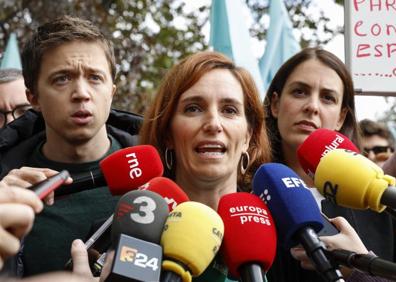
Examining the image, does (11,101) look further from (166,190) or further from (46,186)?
(46,186)

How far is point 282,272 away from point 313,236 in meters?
0.67

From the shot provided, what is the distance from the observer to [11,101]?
3.73 metres

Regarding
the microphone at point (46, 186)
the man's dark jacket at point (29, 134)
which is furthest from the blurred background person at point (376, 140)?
the microphone at point (46, 186)

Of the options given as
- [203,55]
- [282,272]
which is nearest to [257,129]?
[203,55]

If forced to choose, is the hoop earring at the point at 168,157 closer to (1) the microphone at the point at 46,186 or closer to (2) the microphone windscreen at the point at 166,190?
(2) the microphone windscreen at the point at 166,190

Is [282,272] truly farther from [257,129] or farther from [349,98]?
[349,98]

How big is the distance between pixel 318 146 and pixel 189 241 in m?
0.69

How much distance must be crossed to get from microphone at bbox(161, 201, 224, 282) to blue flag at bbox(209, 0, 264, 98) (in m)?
2.85

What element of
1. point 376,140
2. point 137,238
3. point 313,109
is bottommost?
point 376,140

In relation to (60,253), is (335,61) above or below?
above

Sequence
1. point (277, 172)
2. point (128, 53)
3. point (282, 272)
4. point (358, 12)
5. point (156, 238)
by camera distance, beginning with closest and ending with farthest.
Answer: point (156, 238)
point (277, 172)
point (282, 272)
point (358, 12)
point (128, 53)

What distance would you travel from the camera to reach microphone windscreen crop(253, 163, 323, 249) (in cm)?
183

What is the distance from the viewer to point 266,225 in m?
1.84

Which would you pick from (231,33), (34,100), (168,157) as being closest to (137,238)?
(168,157)
